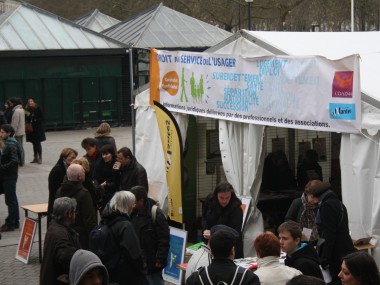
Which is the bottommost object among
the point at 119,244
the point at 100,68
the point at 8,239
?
the point at 8,239

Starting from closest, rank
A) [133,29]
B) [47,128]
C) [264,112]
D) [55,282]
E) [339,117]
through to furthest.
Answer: [55,282]
[339,117]
[264,112]
[47,128]
[133,29]

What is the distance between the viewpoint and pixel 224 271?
602 centimetres

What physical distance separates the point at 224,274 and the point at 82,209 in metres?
3.99

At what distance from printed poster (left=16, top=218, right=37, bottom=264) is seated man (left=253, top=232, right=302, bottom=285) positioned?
621cm

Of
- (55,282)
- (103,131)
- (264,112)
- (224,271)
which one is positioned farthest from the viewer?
(103,131)

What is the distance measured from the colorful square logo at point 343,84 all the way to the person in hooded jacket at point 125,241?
2.93 meters

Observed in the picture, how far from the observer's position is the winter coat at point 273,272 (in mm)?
6328

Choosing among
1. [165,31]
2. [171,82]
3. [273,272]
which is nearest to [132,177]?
[171,82]

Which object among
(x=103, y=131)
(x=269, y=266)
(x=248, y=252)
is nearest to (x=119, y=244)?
(x=269, y=266)

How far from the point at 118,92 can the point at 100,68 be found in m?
1.30

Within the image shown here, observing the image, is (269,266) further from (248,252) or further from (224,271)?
(248,252)

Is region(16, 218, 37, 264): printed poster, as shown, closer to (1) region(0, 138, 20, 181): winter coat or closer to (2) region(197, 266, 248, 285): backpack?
(1) region(0, 138, 20, 181): winter coat

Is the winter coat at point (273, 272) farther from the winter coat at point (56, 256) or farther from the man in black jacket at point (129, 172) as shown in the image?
the man in black jacket at point (129, 172)

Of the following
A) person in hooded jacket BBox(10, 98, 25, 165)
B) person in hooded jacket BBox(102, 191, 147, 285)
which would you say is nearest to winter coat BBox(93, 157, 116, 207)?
person in hooded jacket BBox(102, 191, 147, 285)
